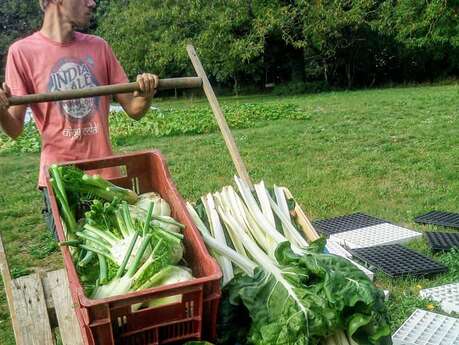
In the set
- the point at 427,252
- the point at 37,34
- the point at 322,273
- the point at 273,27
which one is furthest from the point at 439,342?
the point at 273,27

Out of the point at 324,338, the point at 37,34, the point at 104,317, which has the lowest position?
the point at 324,338

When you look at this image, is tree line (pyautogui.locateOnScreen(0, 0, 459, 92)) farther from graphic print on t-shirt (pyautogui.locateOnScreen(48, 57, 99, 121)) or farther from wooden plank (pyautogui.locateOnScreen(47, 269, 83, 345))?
wooden plank (pyautogui.locateOnScreen(47, 269, 83, 345))

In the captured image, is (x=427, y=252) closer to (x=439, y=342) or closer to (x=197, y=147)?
(x=439, y=342)

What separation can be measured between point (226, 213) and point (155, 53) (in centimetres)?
2870

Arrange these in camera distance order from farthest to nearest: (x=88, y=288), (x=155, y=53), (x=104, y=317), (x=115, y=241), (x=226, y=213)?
1. (x=155, y=53)
2. (x=226, y=213)
3. (x=115, y=241)
4. (x=88, y=288)
5. (x=104, y=317)

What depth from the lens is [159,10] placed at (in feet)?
101

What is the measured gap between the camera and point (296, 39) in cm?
2869

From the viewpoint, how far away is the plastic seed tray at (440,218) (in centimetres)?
555

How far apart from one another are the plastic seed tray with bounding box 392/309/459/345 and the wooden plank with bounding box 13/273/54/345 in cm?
208

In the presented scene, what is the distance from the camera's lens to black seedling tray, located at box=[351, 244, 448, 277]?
4.45m

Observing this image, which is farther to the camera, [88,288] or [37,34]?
[37,34]

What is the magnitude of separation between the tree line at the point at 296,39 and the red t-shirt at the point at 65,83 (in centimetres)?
2178

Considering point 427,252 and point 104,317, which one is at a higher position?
point 104,317

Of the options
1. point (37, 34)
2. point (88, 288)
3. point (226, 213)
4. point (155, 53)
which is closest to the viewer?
point (88, 288)
